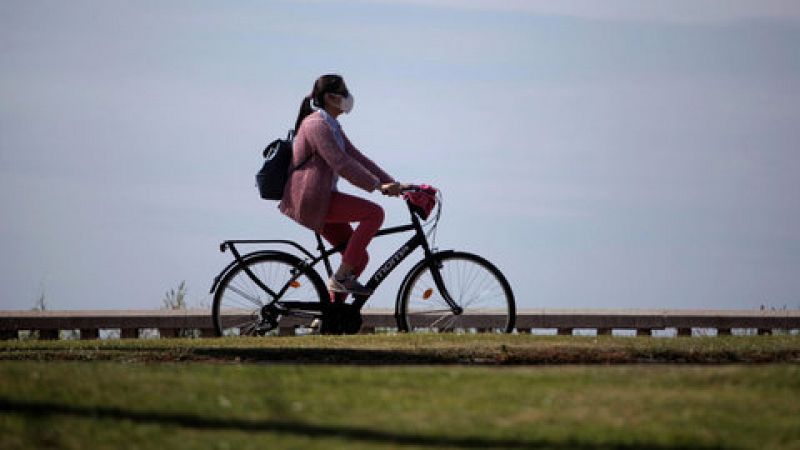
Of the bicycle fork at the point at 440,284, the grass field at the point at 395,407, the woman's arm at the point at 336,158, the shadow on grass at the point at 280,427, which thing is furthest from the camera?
the bicycle fork at the point at 440,284

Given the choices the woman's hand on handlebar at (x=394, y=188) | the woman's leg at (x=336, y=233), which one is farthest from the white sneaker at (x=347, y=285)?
the woman's hand on handlebar at (x=394, y=188)

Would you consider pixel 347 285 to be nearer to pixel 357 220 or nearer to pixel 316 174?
pixel 357 220

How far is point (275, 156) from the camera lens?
1487 cm

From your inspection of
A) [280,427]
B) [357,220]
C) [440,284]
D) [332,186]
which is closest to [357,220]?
[357,220]

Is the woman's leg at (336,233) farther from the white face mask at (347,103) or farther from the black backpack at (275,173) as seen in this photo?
the white face mask at (347,103)

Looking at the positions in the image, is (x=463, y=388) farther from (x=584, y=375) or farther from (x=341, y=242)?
(x=341, y=242)

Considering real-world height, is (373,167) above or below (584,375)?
above

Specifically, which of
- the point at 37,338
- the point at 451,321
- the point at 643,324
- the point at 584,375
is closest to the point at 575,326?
the point at 643,324

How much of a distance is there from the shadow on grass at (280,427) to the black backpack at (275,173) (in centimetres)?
550

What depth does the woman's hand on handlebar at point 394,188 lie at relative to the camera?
1472 centimetres

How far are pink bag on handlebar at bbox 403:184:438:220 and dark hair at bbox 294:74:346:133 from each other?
1.20m

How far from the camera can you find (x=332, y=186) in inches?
579

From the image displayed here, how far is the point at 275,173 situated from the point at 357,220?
0.94m

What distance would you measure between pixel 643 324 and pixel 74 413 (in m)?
10.6
